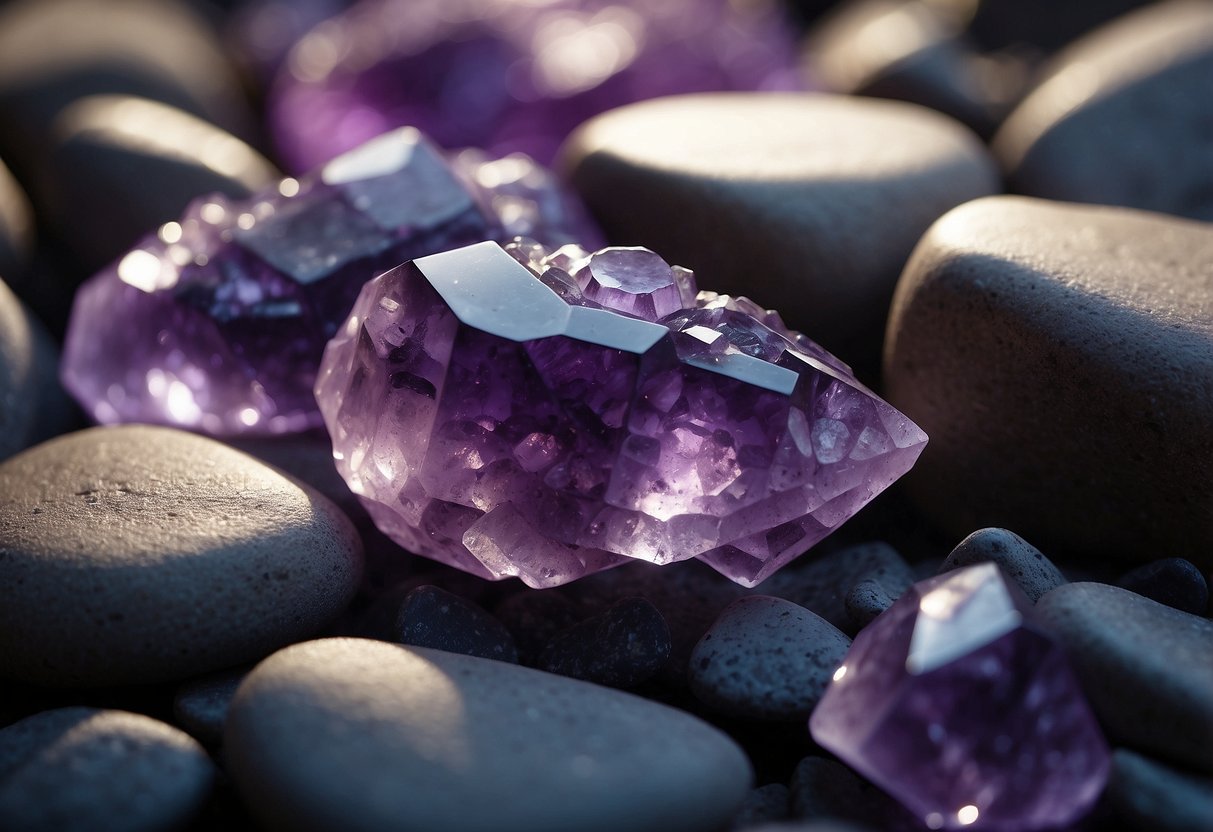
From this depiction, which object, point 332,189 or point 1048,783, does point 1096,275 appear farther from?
point 332,189

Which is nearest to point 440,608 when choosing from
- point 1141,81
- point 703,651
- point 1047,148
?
point 703,651

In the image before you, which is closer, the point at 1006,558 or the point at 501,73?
the point at 1006,558

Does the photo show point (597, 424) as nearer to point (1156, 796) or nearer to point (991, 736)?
point (991, 736)

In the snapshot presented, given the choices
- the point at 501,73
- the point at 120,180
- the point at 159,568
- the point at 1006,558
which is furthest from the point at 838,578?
the point at 501,73

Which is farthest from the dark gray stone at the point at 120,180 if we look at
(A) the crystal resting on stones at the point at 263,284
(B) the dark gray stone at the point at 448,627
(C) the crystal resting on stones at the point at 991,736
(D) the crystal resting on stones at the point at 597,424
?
(C) the crystal resting on stones at the point at 991,736

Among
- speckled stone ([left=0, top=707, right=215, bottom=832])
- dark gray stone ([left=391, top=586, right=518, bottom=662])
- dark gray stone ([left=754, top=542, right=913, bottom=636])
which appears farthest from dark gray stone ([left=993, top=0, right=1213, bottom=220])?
speckled stone ([left=0, top=707, right=215, bottom=832])

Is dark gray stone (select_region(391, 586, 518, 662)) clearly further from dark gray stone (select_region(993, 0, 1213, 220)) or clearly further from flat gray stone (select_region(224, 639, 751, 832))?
dark gray stone (select_region(993, 0, 1213, 220))
